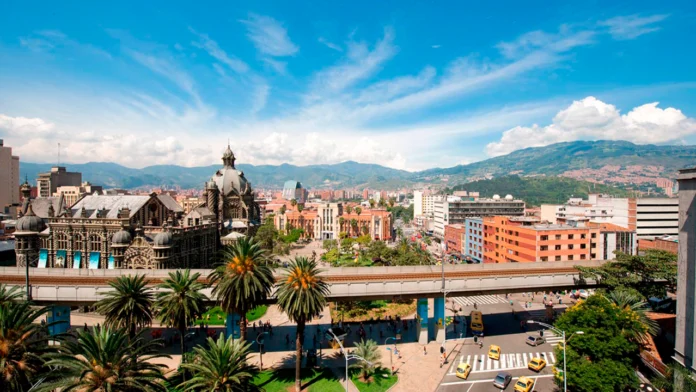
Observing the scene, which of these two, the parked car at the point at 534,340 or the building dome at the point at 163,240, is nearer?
the parked car at the point at 534,340

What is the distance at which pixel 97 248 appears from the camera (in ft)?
212

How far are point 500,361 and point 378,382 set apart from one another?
15901 millimetres

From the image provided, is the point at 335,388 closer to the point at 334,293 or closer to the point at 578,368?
the point at 334,293

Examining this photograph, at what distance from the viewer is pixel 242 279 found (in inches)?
1342

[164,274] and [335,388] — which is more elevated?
[164,274]

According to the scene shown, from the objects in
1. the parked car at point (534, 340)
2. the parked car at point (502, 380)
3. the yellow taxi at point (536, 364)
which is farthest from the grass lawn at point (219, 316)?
the parked car at point (534, 340)

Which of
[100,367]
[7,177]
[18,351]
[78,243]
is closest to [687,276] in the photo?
[100,367]

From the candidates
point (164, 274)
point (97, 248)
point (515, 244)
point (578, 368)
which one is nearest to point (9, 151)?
point (97, 248)

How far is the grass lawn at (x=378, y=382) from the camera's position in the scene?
37.0 m

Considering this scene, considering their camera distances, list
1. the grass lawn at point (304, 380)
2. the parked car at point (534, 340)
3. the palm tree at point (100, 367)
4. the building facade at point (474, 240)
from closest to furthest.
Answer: the palm tree at point (100, 367) → the grass lawn at point (304, 380) → the parked car at point (534, 340) → the building facade at point (474, 240)

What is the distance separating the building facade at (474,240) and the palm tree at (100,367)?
93.4 m

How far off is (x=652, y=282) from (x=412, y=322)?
3247 centimetres

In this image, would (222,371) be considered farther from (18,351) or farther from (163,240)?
(163,240)

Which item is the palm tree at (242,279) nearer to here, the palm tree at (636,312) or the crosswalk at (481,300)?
the palm tree at (636,312)
